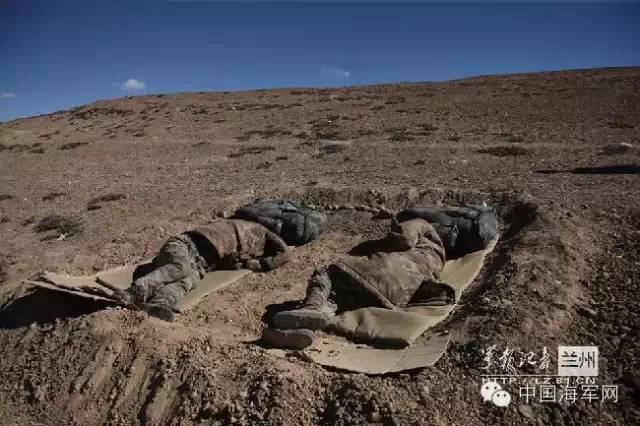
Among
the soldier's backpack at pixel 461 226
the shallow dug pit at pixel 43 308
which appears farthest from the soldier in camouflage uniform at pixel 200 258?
A: the soldier's backpack at pixel 461 226

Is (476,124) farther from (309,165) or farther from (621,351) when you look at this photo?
(621,351)

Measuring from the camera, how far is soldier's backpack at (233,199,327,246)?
7.29 metres

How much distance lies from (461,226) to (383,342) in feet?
9.80

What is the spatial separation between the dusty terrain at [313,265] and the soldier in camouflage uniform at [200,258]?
0.90 ft

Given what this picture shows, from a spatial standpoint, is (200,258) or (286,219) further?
(286,219)

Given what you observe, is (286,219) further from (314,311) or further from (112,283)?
(314,311)

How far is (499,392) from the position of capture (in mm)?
3816

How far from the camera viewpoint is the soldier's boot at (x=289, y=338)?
444cm

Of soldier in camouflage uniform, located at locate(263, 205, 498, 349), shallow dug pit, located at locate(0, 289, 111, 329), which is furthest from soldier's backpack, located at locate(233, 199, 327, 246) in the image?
shallow dug pit, located at locate(0, 289, 111, 329)

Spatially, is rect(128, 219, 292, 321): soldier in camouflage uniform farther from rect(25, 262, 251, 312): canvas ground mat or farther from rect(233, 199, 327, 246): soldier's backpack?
rect(233, 199, 327, 246): soldier's backpack

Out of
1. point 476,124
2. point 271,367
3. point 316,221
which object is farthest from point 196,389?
point 476,124

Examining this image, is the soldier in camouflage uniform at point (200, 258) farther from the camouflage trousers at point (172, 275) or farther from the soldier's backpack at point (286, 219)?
the soldier's backpack at point (286, 219)

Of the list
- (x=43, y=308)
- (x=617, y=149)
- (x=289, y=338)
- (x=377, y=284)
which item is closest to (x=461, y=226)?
(x=377, y=284)

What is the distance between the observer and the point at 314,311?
4.80 m
